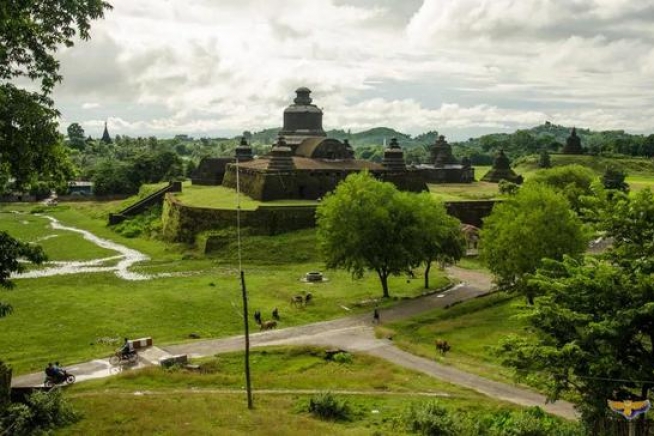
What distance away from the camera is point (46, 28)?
42.6 ft

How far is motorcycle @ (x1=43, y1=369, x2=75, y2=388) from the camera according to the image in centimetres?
1883

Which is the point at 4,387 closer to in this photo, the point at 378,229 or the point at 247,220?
the point at 378,229

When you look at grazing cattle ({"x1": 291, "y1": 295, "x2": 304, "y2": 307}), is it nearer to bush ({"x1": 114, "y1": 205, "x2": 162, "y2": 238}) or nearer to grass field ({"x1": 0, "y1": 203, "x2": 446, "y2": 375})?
grass field ({"x1": 0, "y1": 203, "x2": 446, "y2": 375})

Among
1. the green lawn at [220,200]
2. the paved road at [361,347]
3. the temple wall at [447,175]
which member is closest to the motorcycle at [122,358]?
the paved road at [361,347]

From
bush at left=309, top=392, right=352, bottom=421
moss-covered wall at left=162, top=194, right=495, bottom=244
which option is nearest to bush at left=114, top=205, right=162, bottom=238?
moss-covered wall at left=162, top=194, right=495, bottom=244

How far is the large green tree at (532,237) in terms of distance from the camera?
28078 mm

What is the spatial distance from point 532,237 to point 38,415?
852 inches

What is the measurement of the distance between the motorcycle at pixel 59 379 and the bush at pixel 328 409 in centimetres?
810

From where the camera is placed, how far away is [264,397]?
59.8 ft

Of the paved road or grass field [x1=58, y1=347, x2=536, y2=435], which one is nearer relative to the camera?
grass field [x1=58, y1=347, x2=536, y2=435]

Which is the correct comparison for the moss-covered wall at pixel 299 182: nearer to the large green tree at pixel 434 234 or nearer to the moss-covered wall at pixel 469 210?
the moss-covered wall at pixel 469 210

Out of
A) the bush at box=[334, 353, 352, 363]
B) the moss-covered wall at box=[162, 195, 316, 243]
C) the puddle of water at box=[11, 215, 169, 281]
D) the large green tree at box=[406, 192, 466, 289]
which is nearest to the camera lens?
the bush at box=[334, 353, 352, 363]

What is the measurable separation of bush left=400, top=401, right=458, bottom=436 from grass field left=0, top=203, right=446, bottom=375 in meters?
12.7

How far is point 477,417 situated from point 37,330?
19011mm
